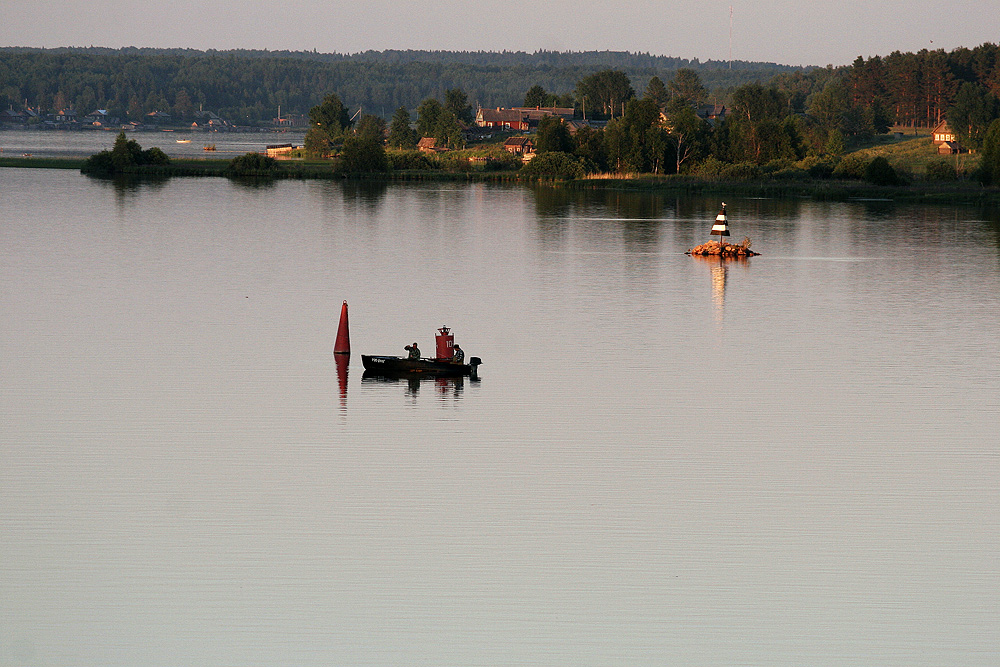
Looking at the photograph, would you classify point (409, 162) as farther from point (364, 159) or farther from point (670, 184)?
point (670, 184)

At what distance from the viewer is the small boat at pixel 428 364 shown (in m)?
33.1

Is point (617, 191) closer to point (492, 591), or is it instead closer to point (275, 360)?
A: point (275, 360)

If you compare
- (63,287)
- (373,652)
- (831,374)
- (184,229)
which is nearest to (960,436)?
(831,374)

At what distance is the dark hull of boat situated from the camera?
33.1 meters

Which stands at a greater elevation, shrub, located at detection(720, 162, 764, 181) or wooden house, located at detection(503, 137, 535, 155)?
wooden house, located at detection(503, 137, 535, 155)

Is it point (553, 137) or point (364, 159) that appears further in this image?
point (364, 159)

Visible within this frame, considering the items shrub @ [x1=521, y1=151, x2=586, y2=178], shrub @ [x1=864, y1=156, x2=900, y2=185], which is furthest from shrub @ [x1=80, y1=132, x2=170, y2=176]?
shrub @ [x1=864, y1=156, x2=900, y2=185]

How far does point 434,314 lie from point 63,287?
16777 mm

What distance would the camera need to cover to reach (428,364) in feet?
109

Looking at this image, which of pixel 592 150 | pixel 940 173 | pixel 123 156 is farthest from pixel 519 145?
pixel 940 173

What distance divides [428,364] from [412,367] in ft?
1.35

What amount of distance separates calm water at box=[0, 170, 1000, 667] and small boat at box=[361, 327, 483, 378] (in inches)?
17.4

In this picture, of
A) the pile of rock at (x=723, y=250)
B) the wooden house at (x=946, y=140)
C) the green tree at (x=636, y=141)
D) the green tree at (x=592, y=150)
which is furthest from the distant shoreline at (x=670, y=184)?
the pile of rock at (x=723, y=250)

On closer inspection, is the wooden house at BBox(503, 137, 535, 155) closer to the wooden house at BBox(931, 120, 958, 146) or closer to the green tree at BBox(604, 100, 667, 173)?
the green tree at BBox(604, 100, 667, 173)
